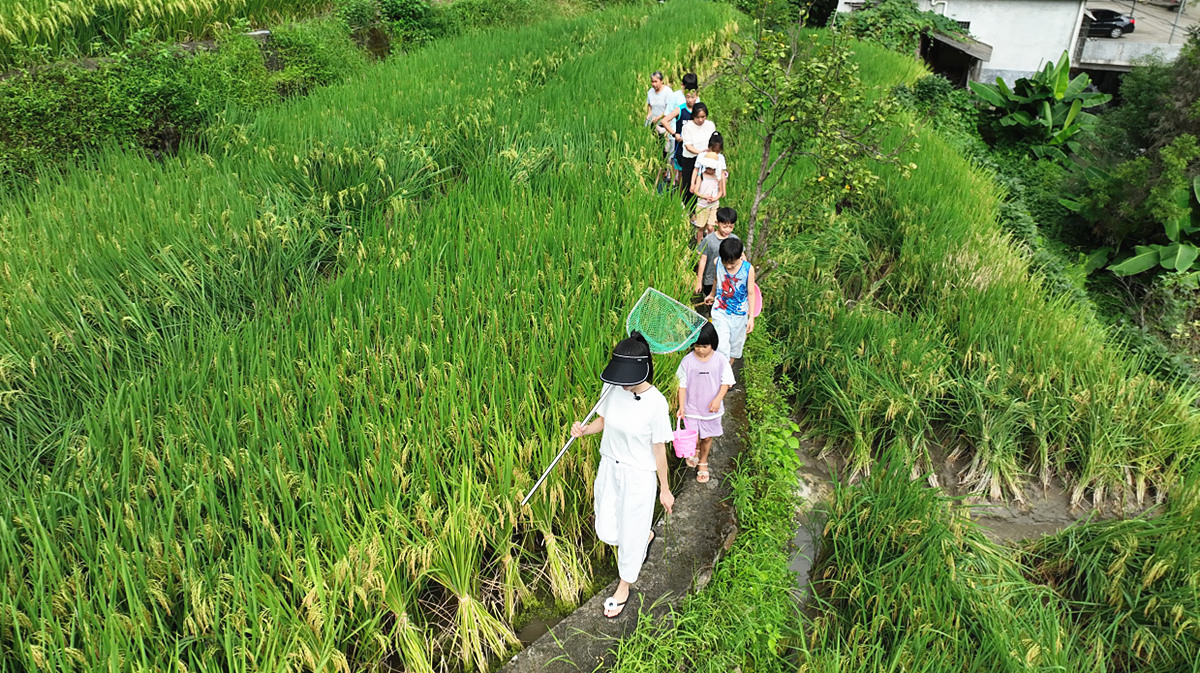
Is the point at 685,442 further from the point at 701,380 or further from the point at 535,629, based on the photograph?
the point at 535,629

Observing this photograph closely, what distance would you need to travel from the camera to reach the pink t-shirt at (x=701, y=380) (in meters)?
3.29

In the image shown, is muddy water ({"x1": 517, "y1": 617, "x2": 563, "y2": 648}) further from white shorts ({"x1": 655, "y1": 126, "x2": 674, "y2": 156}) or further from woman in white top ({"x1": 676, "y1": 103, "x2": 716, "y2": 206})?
→ white shorts ({"x1": 655, "y1": 126, "x2": 674, "y2": 156})

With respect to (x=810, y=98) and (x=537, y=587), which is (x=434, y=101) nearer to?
(x=810, y=98)

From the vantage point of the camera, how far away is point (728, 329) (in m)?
4.10

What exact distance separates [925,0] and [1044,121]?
8815mm

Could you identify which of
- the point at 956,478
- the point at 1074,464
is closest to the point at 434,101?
the point at 956,478

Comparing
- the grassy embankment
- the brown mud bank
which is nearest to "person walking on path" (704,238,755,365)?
the grassy embankment

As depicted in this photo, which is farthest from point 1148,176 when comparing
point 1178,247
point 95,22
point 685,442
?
point 95,22

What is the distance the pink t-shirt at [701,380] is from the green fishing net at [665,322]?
120mm

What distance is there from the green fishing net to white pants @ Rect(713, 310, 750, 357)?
0.67 metres

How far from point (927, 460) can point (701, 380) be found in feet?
7.27

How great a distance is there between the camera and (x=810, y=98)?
17.0ft

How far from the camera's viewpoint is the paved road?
2081 centimetres

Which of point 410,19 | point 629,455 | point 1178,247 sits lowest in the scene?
point 1178,247
